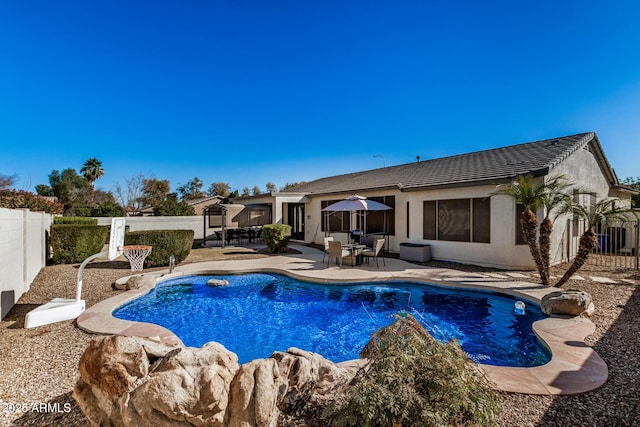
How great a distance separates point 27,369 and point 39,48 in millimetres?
16280

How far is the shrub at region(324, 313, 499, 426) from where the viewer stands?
2205 millimetres

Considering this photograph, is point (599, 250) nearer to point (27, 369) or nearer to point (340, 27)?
point (340, 27)

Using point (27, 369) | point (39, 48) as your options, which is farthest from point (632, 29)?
point (39, 48)

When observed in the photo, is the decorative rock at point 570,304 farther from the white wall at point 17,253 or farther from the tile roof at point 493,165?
the white wall at point 17,253

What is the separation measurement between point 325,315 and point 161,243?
311 inches

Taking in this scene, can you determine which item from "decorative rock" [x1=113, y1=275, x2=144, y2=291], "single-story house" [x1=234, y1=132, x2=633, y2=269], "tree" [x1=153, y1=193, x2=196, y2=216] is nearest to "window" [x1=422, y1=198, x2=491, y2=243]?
"single-story house" [x1=234, y1=132, x2=633, y2=269]

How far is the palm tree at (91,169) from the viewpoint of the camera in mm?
39094

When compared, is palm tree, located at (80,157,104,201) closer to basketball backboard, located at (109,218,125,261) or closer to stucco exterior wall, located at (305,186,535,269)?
stucco exterior wall, located at (305,186,535,269)

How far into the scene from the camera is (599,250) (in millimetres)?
14969

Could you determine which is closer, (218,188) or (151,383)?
(151,383)

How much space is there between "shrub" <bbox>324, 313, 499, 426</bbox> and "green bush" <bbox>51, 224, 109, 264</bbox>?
45.3ft

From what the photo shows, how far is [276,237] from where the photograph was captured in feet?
49.6

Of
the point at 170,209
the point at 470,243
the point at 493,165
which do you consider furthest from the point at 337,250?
the point at 170,209

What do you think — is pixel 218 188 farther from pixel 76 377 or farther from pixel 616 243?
pixel 76 377
